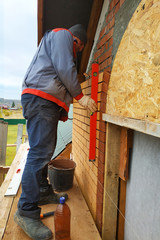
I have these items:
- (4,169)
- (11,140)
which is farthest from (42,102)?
(11,140)

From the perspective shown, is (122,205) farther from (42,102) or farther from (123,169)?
(42,102)

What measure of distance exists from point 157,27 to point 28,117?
1.52 metres

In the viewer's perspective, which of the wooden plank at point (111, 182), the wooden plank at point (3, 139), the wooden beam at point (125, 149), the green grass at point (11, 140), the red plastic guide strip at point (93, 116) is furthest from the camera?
the green grass at point (11, 140)

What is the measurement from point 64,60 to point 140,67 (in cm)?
90

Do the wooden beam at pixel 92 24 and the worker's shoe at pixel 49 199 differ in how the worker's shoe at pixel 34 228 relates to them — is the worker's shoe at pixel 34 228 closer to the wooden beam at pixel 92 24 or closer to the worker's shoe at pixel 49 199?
the worker's shoe at pixel 49 199

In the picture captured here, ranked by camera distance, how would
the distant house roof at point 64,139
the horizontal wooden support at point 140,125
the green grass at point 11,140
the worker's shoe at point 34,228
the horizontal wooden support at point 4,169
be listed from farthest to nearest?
the green grass at point 11,140 → the horizontal wooden support at point 4,169 → the distant house roof at point 64,139 → the worker's shoe at point 34,228 → the horizontal wooden support at point 140,125

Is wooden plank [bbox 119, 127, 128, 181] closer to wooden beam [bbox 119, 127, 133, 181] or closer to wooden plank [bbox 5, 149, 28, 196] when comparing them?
wooden beam [bbox 119, 127, 133, 181]

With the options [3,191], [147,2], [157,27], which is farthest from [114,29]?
[3,191]

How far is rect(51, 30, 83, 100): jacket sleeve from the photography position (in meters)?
1.98

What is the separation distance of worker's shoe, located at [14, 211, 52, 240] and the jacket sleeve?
58.8 inches

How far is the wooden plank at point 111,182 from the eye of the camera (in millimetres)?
2062

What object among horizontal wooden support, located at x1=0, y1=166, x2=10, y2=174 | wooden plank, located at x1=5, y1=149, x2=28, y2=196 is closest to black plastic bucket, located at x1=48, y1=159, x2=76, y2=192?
wooden plank, located at x1=5, y1=149, x2=28, y2=196

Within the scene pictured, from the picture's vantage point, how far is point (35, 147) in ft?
6.65

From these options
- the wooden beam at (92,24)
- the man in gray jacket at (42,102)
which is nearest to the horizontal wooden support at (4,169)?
the man in gray jacket at (42,102)
